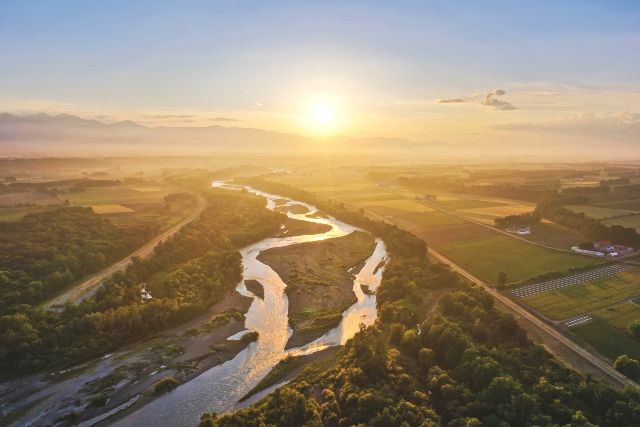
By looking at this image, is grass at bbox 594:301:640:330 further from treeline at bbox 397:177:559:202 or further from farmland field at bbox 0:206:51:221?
farmland field at bbox 0:206:51:221

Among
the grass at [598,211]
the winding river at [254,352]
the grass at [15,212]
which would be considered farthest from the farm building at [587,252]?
the grass at [15,212]

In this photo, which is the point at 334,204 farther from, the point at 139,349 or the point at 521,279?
the point at 139,349

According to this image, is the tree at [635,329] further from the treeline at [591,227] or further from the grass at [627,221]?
the grass at [627,221]

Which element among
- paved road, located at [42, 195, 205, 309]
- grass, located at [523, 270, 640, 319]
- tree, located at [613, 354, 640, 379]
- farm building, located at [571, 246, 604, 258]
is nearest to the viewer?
tree, located at [613, 354, 640, 379]

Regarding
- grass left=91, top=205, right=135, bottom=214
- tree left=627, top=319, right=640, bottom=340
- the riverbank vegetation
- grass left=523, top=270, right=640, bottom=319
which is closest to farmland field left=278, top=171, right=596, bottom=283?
grass left=523, top=270, right=640, bottom=319

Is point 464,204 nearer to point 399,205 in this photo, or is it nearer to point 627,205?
point 399,205
